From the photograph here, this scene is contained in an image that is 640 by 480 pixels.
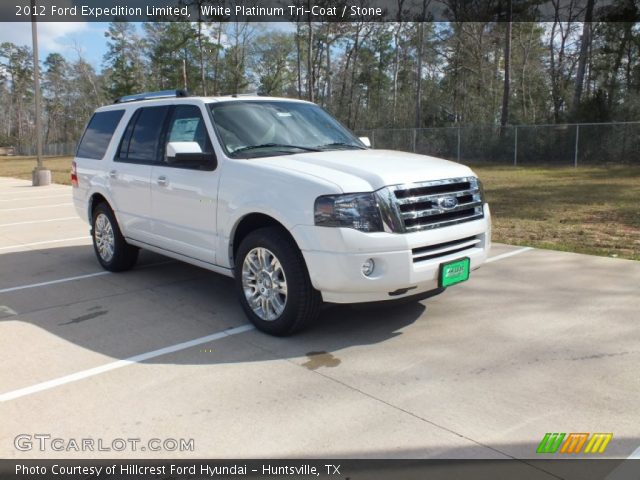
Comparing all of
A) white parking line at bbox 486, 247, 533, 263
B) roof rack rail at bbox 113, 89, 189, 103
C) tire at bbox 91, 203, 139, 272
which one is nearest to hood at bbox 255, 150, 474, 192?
roof rack rail at bbox 113, 89, 189, 103

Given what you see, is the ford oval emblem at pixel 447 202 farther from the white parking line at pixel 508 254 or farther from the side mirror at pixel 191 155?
the white parking line at pixel 508 254

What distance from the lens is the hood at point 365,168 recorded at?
4215 mm

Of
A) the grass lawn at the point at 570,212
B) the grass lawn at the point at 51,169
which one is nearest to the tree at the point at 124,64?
the grass lawn at the point at 51,169

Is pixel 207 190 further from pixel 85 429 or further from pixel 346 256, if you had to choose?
pixel 85 429

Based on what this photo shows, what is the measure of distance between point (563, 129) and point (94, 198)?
80.9 feet

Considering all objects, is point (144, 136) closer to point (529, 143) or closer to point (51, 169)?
point (529, 143)

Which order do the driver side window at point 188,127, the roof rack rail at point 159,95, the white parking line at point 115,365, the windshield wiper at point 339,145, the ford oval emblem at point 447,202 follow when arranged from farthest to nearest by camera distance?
1. the roof rack rail at point 159,95
2. the windshield wiper at point 339,145
3. the driver side window at point 188,127
4. the ford oval emblem at point 447,202
5. the white parking line at point 115,365

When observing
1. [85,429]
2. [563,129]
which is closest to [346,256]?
[85,429]

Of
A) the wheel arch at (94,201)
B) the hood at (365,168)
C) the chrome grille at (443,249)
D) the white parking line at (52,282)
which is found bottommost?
the white parking line at (52,282)

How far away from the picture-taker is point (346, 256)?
4074 millimetres

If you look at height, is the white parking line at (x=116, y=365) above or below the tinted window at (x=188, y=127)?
below

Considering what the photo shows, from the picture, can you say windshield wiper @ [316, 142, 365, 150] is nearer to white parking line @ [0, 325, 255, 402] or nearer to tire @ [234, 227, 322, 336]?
tire @ [234, 227, 322, 336]

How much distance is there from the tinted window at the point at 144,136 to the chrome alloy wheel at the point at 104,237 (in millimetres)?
936

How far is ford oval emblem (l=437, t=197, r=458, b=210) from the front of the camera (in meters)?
4.48
